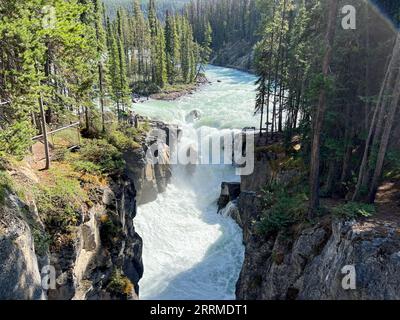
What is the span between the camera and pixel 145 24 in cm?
8356

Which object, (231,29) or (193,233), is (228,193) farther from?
(231,29)

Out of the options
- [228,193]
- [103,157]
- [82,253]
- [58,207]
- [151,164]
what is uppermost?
[103,157]

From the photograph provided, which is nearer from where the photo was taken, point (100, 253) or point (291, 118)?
point (100, 253)

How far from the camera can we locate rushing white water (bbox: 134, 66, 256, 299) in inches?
854

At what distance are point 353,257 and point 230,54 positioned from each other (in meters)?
103

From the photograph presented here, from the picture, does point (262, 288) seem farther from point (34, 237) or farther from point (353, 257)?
point (34, 237)

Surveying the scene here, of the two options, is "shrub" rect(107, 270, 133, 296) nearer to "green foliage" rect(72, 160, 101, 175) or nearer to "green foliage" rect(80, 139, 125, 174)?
"green foliage" rect(72, 160, 101, 175)

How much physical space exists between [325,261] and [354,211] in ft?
6.50

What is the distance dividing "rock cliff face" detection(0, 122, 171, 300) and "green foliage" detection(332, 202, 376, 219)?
1012 cm

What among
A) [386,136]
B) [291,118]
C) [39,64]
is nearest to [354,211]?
[386,136]

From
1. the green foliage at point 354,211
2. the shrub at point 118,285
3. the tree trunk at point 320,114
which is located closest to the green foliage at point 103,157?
the shrub at point 118,285

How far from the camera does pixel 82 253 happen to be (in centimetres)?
1464

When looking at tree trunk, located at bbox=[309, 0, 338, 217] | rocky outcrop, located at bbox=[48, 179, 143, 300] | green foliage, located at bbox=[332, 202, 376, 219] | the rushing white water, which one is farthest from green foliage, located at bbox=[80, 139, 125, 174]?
green foliage, located at bbox=[332, 202, 376, 219]
